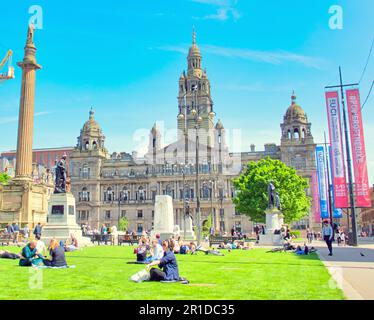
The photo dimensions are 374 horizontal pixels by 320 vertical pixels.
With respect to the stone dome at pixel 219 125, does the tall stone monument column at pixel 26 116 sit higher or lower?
lower

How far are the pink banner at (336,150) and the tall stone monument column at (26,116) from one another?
28963 mm

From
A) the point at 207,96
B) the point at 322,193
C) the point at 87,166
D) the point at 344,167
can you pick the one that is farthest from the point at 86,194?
the point at 344,167

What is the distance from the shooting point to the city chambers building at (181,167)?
86.0 meters

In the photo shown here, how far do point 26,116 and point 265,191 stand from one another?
103ft

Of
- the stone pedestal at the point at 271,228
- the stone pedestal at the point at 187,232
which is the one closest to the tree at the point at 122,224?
the stone pedestal at the point at 187,232

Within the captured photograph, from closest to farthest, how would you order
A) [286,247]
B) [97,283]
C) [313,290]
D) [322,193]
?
[313,290], [97,283], [286,247], [322,193]

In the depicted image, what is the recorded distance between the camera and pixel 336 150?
34.2m

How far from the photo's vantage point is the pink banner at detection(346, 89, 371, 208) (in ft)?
102

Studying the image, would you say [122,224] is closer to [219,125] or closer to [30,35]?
[219,125]

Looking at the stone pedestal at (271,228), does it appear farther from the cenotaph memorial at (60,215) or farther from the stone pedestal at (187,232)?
the cenotaph memorial at (60,215)

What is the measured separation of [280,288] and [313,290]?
0.76 metres

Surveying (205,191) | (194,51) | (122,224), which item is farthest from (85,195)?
(194,51)

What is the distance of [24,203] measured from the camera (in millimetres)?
38875
